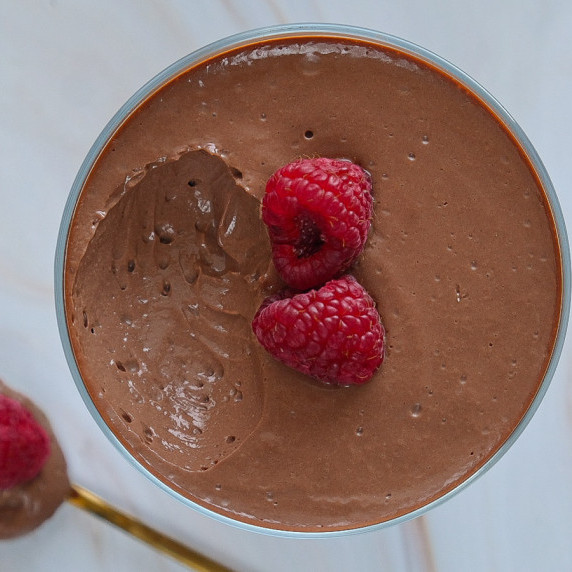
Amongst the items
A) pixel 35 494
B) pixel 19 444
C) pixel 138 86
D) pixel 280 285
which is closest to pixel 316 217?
pixel 280 285

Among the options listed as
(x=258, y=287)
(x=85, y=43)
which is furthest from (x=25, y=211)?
(x=258, y=287)

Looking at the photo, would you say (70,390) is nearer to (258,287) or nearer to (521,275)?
(258,287)

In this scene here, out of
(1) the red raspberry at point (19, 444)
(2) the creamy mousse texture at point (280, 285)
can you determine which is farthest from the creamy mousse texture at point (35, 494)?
(2) the creamy mousse texture at point (280, 285)

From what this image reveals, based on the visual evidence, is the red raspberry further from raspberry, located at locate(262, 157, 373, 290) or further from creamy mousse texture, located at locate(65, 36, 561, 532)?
raspberry, located at locate(262, 157, 373, 290)

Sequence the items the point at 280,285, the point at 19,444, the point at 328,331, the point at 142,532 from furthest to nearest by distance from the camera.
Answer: the point at 142,532 < the point at 19,444 < the point at 280,285 < the point at 328,331

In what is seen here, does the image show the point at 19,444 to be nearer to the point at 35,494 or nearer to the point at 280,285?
the point at 35,494
